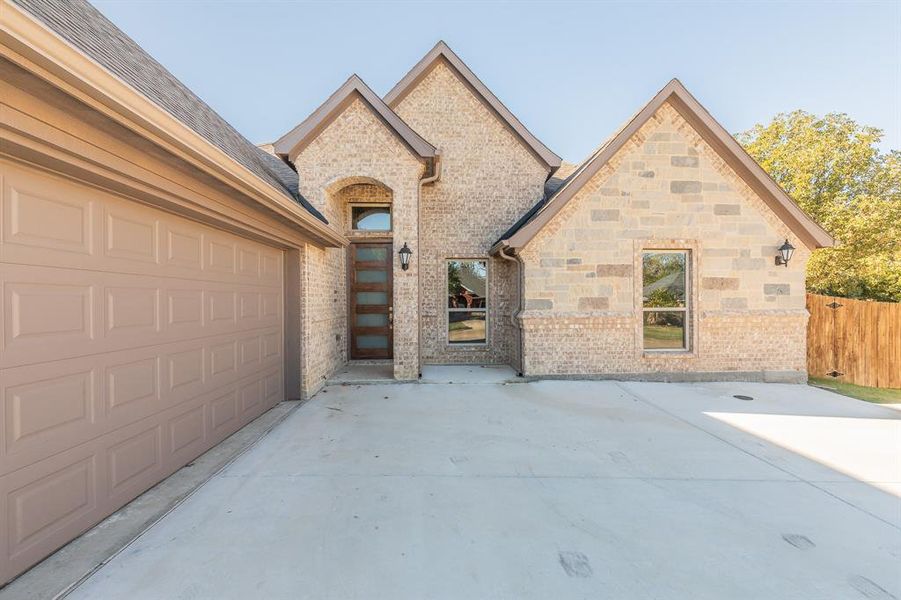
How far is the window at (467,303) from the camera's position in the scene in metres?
8.75

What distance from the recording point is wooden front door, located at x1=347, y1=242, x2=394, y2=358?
8.44 meters

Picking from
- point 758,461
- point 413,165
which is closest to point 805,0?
point 413,165

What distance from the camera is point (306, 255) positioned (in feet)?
19.5

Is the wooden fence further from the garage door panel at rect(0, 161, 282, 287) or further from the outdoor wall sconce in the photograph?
the garage door panel at rect(0, 161, 282, 287)

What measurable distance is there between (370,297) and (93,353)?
232 inches

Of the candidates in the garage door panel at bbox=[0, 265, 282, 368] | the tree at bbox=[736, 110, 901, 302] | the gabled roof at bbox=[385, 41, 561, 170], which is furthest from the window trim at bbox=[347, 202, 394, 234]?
the tree at bbox=[736, 110, 901, 302]

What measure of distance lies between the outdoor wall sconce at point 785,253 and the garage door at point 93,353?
9.76 metres

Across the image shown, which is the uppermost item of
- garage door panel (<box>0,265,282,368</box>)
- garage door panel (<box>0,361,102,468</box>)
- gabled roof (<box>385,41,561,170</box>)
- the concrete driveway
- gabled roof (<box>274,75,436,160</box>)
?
gabled roof (<box>385,41,561,170</box>)

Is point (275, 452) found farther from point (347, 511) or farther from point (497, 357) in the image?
point (497, 357)

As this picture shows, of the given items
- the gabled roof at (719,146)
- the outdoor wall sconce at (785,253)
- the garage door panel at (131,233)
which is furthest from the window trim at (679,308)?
the garage door panel at (131,233)

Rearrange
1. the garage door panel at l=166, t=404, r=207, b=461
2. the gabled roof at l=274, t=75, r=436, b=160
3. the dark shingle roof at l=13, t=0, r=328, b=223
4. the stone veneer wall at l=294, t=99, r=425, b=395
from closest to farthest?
1. the dark shingle roof at l=13, t=0, r=328, b=223
2. the garage door panel at l=166, t=404, r=207, b=461
3. the gabled roof at l=274, t=75, r=436, b=160
4. the stone veneer wall at l=294, t=99, r=425, b=395

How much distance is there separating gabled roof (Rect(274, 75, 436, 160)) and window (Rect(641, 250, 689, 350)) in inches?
199

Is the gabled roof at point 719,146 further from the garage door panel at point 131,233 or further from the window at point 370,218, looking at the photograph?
the garage door panel at point 131,233

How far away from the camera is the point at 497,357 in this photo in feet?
28.5
